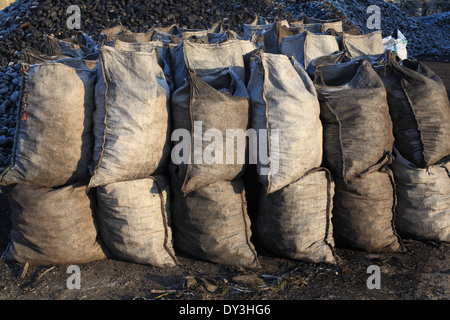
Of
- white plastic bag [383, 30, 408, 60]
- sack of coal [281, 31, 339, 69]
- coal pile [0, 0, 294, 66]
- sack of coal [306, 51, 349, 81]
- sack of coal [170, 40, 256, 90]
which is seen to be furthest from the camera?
coal pile [0, 0, 294, 66]

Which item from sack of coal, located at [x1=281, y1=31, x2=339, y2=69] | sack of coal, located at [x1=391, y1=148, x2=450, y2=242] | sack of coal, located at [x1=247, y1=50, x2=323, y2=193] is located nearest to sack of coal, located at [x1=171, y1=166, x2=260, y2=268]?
sack of coal, located at [x1=247, y1=50, x2=323, y2=193]

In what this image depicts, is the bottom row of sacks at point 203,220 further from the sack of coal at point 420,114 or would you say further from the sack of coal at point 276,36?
the sack of coal at point 276,36

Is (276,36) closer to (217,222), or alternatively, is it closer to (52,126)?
(217,222)

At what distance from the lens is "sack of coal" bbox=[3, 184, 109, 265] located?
113 inches

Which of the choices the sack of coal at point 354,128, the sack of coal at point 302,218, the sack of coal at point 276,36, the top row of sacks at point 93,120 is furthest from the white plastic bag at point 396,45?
the sack of coal at point 302,218

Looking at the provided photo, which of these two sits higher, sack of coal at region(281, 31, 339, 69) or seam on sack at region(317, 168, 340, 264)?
sack of coal at region(281, 31, 339, 69)

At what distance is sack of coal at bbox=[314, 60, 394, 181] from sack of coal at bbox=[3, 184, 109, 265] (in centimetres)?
174

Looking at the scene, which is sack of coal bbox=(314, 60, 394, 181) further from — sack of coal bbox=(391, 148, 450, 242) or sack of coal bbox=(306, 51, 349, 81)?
sack of coal bbox=(306, 51, 349, 81)

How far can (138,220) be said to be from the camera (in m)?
2.90

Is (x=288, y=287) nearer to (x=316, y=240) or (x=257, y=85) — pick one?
(x=316, y=240)

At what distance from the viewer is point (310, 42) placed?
4230mm

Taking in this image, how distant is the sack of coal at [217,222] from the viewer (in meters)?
2.92

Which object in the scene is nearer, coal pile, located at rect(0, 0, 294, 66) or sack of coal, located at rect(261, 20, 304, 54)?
sack of coal, located at rect(261, 20, 304, 54)

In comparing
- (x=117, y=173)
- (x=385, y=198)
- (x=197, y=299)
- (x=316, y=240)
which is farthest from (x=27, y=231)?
(x=385, y=198)
